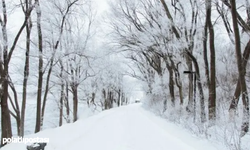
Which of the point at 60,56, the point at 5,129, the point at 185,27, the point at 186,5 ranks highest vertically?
the point at 186,5

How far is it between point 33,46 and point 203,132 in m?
12.5

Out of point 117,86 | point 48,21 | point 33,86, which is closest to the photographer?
point 48,21

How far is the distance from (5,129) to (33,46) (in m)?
6.90

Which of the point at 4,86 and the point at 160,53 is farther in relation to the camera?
the point at 160,53

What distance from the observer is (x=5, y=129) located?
9.99 m

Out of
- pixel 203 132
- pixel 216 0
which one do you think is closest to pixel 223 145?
pixel 203 132

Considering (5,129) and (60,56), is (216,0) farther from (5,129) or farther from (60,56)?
(5,129)

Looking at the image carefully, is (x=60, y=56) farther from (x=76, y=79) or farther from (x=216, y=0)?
(x=216, y=0)

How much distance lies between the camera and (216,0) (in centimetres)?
893

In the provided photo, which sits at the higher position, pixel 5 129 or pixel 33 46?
pixel 33 46

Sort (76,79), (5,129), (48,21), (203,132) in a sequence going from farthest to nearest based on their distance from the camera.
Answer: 1. (76,79)
2. (48,21)
3. (5,129)
4. (203,132)

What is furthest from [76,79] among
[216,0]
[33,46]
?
[216,0]

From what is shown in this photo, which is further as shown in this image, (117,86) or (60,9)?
(117,86)

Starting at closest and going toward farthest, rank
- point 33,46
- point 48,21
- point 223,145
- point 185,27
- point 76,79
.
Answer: point 223,145, point 185,27, point 48,21, point 33,46, point 76,79
